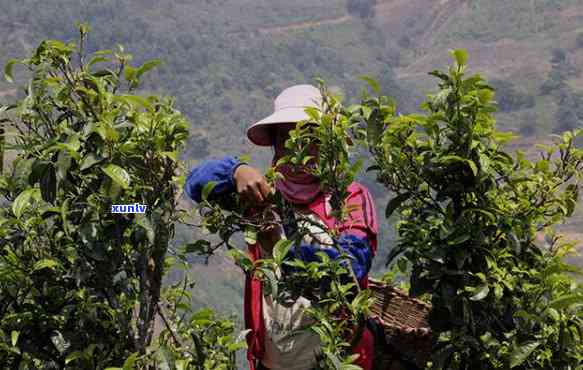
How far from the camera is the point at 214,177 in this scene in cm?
265

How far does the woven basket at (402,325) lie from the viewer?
2965 millimetres

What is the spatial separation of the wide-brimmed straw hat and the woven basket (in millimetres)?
650

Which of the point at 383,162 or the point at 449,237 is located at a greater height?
the point at 383,162

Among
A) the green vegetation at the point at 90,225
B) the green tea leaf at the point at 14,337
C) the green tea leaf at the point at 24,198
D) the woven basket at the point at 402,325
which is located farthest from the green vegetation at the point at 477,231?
the green tea leaf at the point at 14,337

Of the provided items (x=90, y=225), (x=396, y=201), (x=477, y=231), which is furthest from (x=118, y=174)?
(x=477, y=231)

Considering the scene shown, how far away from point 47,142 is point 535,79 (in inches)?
3367

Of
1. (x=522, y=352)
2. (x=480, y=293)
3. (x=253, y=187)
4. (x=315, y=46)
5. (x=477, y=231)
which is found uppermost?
(x=253, y=187)

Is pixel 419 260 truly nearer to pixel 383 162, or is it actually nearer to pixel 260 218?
pixel 383 162

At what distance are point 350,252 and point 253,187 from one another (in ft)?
1.13

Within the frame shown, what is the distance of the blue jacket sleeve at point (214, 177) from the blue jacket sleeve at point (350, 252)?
0.82ft

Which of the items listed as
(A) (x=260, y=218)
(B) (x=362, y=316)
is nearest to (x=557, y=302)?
(B) (x=362, y=316)

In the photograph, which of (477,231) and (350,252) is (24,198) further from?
(477,231)

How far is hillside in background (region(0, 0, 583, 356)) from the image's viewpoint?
3216 inches

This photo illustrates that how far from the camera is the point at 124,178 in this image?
89.5 inches
